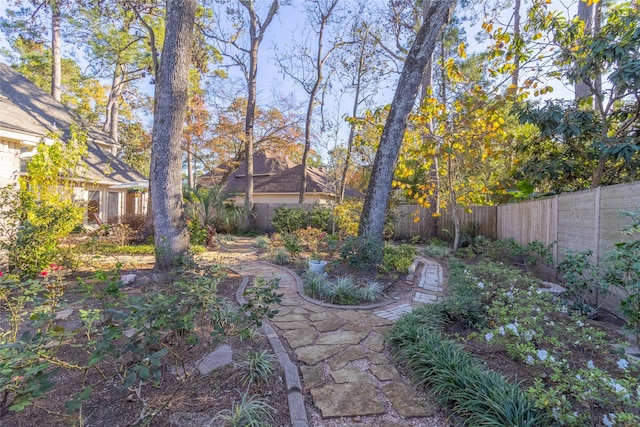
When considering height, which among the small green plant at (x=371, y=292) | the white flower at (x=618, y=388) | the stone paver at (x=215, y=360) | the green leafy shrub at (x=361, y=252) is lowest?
the stone paver at (x=215, y=360)

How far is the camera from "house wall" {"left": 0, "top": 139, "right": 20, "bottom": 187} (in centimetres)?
567

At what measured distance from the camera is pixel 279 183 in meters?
19.0

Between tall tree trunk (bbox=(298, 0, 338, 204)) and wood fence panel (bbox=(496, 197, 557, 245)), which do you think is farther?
tall tree trunk (bbox=(298, 0, 338, 204))

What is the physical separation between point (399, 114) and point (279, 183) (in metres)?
13.8

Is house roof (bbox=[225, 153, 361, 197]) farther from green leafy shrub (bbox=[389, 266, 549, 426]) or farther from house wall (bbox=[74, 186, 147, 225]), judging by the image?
green leafy shrub (bbox=[389, 266, 549, 426])

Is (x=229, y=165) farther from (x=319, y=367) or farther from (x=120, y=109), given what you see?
(x=319, y=367)

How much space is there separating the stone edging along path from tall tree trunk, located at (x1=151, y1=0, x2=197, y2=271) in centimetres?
152

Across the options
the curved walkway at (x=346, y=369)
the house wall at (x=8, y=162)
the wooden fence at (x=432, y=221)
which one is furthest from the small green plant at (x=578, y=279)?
the house wall at (x=8, y=162)

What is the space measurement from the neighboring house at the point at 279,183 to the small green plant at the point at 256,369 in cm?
1370

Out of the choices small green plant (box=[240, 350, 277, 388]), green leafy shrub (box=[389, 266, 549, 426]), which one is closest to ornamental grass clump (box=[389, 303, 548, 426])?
green leafy shrub (box=[389, 266, 549, 426])

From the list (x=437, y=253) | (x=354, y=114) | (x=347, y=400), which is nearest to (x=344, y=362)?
(x=347, y=400)

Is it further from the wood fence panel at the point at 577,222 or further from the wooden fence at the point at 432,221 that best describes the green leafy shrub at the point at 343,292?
the wooden fence at the point at 432,221

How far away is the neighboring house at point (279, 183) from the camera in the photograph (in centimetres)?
1800

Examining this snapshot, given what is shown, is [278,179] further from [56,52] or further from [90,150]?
[56,52]
